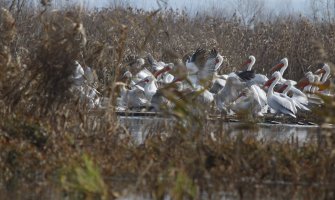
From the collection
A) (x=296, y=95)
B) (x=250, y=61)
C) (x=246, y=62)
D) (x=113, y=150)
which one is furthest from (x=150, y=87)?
(x=113, y=150)

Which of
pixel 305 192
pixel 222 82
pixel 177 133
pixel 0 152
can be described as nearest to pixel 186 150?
pixel 177 133

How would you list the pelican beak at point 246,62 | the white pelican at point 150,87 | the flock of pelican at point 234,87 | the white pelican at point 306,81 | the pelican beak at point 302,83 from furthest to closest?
the pelican beak at point 246,62
the pelican beak at point 302,83
the white pelican at point 306,81
the white pelican at point 150,87
the flock of pelican at point 234,87

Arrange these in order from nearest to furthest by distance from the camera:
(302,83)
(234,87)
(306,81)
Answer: (234,87) → (306,81) → (302,83)

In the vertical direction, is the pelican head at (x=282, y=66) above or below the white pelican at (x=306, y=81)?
above

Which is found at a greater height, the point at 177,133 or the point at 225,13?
the point at 225,13

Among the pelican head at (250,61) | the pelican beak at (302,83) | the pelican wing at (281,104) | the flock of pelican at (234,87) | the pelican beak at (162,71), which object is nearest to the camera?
the flock of pelican at (234,87)

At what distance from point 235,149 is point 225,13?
2051 centimetres

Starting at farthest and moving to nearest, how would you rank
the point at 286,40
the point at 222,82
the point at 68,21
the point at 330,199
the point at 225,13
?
the point at 225,13 → the point at 286,40 → the point at 222,82 → the point at 68,21 → the point at 330,199

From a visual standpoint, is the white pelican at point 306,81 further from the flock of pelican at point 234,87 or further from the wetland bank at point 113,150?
the wetland bank at point 113,150

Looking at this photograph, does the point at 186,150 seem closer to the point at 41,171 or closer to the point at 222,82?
the point at 41,171

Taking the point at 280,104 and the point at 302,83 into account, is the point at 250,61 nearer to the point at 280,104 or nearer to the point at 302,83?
the point at 302,83

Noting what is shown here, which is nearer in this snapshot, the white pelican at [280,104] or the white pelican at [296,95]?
the white pelican at [280,104]

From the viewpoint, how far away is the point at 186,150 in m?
7.73

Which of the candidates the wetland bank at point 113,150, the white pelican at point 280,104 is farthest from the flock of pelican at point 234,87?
the wetland bank at point 113,150
